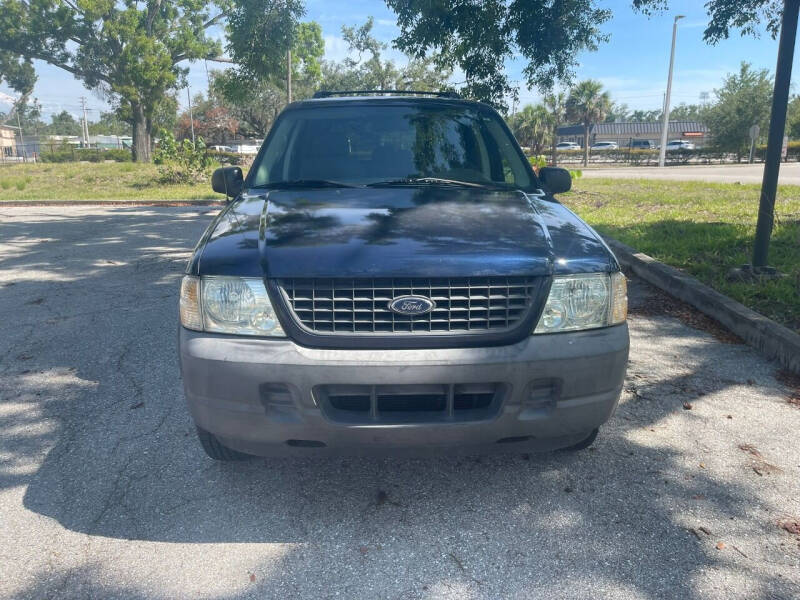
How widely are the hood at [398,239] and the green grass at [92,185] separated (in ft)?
52.9

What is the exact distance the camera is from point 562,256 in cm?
270

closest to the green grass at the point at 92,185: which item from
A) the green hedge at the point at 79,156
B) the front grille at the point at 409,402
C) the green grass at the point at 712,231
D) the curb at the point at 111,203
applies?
the curb at the point at 111,203

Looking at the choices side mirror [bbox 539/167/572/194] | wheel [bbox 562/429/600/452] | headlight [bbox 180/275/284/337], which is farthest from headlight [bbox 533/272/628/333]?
side mirror [bbox 539/167/572/194]

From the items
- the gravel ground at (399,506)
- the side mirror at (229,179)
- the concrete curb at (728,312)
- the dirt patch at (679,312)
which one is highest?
the side mirror at (229,179)

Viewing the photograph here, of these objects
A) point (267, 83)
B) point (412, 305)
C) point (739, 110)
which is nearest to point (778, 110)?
point (412, 305)

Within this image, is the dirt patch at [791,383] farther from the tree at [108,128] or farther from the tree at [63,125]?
the tree at [63,125]

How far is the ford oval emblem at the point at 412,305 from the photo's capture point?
8.20ft

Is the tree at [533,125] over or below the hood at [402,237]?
over

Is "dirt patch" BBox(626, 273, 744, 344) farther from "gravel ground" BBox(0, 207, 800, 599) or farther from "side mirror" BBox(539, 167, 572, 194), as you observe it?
"side mirror" BBox(539, 167, 572, 194)

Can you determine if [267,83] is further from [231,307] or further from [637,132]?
[637,132]

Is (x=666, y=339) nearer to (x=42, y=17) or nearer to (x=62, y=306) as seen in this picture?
(x=62, y=306)

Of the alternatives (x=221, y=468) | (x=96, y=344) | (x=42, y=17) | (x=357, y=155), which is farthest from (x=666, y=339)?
(x=42, y=17)

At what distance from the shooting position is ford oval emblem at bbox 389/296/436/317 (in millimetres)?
2500

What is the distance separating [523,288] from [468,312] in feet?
0.80
